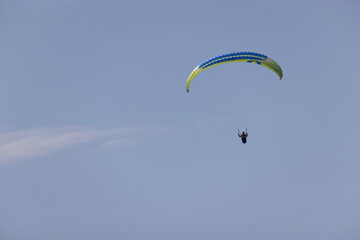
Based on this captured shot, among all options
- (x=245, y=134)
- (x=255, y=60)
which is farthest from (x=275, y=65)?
(x=245, y=134)

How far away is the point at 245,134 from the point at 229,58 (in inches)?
397

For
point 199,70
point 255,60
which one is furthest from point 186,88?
point 255,60

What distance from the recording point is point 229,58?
6956 centimetres

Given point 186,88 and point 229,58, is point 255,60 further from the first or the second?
point 186,88

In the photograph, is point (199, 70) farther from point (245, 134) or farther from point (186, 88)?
point (245, 134)

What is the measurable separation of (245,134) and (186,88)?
9233 millimetres

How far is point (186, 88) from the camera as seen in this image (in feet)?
237

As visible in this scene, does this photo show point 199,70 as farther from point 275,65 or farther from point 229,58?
point 275,65

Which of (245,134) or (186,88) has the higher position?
(186,88)

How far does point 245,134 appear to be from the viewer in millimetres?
73875

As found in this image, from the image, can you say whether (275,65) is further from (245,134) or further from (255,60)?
(245,134)

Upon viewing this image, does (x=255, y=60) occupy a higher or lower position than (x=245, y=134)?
higher

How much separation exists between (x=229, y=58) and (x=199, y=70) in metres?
3.96

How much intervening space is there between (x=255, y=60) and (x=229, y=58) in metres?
3.38
